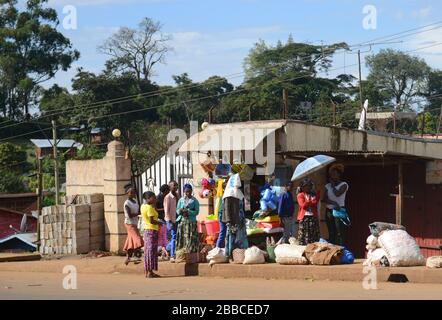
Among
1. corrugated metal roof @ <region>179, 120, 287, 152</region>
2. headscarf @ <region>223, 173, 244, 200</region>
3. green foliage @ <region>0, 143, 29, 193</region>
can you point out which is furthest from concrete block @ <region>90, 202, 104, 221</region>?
green foliage @ <region>0, 143, 29, 193</region>

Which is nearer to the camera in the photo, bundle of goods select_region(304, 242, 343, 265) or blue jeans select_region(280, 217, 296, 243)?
bundle of goods select_region(304, 242, 343, 265)

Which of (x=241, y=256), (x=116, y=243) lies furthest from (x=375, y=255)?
(x=116, y=243)

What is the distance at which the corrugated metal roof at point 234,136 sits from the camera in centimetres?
1502

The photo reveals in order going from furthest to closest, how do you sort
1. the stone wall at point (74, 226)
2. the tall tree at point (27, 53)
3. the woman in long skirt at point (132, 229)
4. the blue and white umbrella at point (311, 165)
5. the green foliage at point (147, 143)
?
the tall tree at point (27, 53) < the green foliage at point (147, 143) < the stone wall at point (74, 226) < the woman in long skirt at point (132, 229) < the blue and white umbrella at point (311, 165)

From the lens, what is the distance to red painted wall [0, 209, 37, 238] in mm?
24594

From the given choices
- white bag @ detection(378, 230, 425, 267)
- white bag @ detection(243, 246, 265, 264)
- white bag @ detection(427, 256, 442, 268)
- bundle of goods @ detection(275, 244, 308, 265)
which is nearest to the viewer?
white bag @ detection(427, 256, 442, 268)

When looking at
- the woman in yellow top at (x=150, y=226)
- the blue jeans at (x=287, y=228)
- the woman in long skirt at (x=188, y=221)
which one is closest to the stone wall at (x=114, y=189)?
the woman in long skirt at (x=188, y=221)

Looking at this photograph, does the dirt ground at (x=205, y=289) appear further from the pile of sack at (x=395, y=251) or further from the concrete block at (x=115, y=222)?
the concrete block at (x=115, y=222)

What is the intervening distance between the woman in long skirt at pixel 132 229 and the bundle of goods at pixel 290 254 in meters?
2.96

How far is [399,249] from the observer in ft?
37.4

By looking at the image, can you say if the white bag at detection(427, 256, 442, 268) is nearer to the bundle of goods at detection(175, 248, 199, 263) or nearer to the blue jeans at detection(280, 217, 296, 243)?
the blue jeans at detection(280, 217, 296, 243)

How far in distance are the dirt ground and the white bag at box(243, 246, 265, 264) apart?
1.50 ft

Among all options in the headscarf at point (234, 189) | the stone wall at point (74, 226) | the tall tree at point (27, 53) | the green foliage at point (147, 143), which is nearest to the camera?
the headscarf at point (234, 189)

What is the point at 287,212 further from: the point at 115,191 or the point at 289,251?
the point at 115,191
